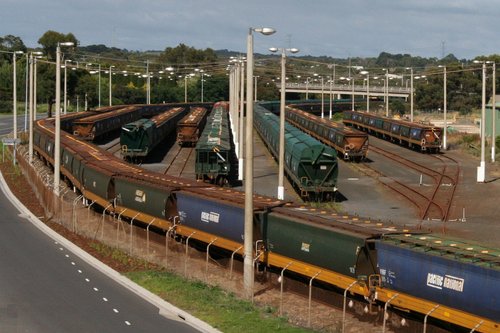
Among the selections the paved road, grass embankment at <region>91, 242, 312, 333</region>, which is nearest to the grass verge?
grass embankment at <region>91, 242, 312, 333</region>

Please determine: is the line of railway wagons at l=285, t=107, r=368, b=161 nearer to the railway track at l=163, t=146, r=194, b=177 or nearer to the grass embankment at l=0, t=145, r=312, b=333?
the railway track at l=163, t=146, r=194, b=177

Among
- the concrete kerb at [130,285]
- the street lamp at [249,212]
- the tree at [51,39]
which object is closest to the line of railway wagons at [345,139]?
the concrete kerb at [130,285]

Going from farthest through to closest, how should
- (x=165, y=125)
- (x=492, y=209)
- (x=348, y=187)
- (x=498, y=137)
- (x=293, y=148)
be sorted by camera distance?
(x=165, y=125), (x=498, y=137), (x=348, y=187), (x=293, y=148), (x=492, y=209)

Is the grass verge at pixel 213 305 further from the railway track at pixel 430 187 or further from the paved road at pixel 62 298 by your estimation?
the railway track at pixel 430 187

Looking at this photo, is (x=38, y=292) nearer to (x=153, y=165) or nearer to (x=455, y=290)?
(x=455, y=290)

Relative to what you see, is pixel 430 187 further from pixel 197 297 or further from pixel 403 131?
pixel 197 297

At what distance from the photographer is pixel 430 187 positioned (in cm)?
5678

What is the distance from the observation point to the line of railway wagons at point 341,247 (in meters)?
20.2

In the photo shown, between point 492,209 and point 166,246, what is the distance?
2226 centimetres

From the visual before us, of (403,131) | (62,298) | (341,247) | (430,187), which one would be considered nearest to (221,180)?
(430,187)

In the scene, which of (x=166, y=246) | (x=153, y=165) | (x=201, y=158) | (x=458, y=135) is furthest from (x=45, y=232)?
(x=458, y=135)

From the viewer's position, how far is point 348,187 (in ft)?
186

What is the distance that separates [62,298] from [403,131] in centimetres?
6547

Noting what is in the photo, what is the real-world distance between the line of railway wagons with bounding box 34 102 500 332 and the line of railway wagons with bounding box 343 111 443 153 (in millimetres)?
44744
